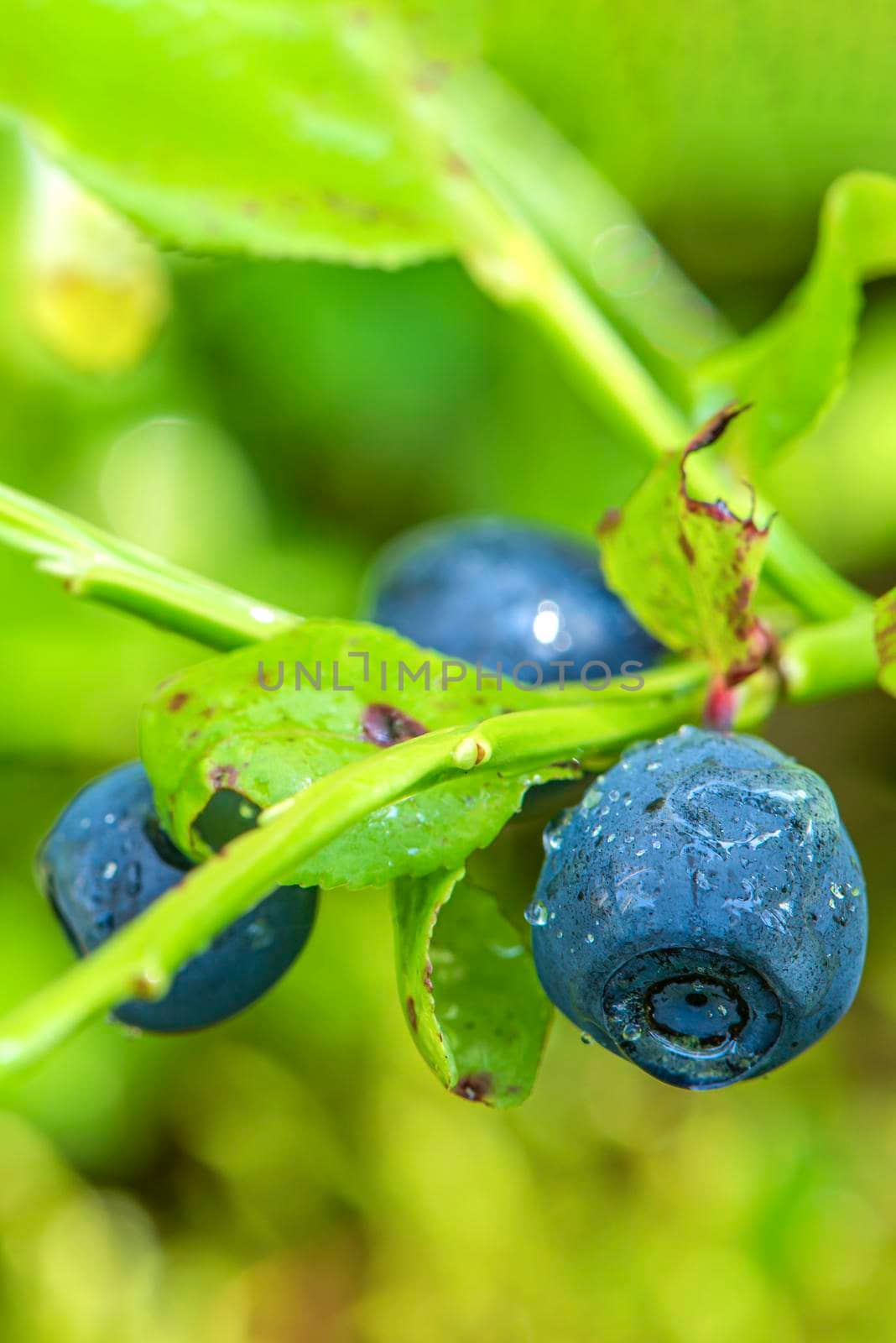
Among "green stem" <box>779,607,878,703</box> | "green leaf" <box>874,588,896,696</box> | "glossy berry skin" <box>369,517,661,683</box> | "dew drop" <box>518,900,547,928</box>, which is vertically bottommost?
"glossy berry skin" <box>369,517,661,683</box>

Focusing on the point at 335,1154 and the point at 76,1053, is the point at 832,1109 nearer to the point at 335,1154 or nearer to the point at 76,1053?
the point at 335,1154

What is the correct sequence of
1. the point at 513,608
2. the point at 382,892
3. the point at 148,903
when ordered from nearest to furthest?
1. the point at 148,903
2. the point at 513,608
3. the point at 382,892

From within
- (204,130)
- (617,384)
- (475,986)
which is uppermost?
(204,130)

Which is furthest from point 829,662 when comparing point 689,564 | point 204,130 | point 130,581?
point 204,130

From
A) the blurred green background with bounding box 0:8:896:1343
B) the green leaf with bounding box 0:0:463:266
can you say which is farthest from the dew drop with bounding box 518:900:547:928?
the blurred green background with bounding box 0:8:896:1343

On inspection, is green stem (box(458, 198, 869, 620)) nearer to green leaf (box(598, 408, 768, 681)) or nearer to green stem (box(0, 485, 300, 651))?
green leaf (box(598, 408, 768, 681))

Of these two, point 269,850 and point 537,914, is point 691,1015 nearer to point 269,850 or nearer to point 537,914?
point 537,914

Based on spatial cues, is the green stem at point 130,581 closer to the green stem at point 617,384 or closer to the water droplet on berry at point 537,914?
the water droplet on berry at point 537,914
